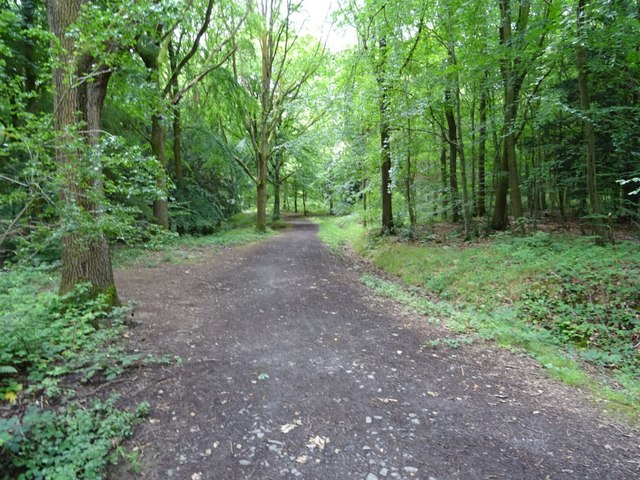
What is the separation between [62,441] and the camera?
2340 mm

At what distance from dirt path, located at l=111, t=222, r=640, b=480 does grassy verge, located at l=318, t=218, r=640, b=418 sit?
0.48 m

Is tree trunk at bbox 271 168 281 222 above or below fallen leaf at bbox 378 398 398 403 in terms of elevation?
above

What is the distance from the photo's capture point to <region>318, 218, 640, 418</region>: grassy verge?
405cm

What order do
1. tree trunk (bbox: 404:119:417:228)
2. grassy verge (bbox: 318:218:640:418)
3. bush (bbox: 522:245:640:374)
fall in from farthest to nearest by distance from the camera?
1. tree trunk (bbox: 404:119:417:228)
2. bush (bbox: 522:245:640:374)
3. grassy verge (bbox: 318:218:640:418)

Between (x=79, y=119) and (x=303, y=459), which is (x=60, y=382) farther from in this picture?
(x=79, y=119)

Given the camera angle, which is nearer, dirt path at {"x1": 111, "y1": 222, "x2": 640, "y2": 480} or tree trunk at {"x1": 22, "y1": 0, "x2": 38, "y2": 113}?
dirt path at {"x1": 111, "y1": 222, "x2": 640, "y2": 480}

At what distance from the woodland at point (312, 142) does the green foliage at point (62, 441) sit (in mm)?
20

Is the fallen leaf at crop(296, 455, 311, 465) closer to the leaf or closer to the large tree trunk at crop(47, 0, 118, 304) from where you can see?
the leaf

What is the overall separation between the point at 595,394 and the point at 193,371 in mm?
4330

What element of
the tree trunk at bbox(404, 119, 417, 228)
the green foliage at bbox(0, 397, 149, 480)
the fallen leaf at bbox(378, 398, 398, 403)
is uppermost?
the tree trunk at bbox(404, 119, 417, 228)

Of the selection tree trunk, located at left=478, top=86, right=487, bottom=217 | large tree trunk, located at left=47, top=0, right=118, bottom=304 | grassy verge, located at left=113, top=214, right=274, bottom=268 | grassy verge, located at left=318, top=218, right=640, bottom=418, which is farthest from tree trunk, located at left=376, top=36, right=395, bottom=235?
large tree trunk, located at left=47, top=0, right=118, bottom=304

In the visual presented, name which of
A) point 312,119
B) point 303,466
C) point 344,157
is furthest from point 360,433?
point 312,119

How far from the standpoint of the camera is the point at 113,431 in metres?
2.54

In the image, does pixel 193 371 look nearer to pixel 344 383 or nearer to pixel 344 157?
pixel 344 383
